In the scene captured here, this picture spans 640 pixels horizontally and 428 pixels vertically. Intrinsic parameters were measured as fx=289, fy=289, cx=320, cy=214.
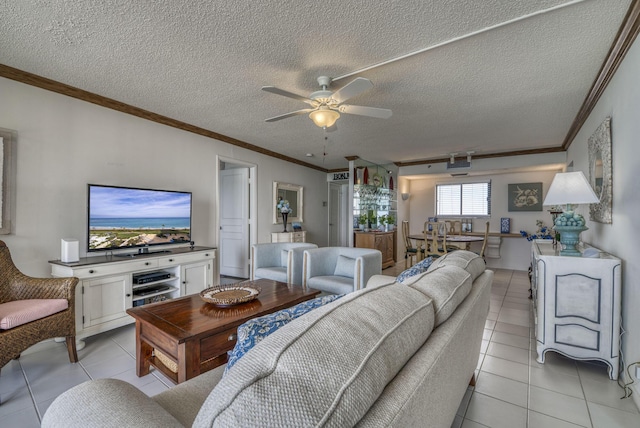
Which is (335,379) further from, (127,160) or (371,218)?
(371,218)

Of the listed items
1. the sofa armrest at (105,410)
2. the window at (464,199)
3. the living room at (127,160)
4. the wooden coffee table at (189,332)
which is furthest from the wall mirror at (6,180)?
the window at (464,199)

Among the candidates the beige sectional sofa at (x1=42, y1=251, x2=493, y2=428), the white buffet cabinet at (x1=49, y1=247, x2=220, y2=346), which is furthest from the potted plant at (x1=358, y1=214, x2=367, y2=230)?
the beige sectional sofa at (x1=42, y1=251, x2=493, y2=428)

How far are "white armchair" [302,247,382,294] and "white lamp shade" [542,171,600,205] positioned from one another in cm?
179

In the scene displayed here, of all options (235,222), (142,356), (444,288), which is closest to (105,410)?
(444,288)

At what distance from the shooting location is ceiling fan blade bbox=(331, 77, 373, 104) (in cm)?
210

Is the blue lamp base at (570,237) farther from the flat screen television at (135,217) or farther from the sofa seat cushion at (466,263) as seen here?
the flat screen television at (135,217)

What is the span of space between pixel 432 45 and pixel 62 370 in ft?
12.3

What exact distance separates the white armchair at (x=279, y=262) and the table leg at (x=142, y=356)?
66.8 inches

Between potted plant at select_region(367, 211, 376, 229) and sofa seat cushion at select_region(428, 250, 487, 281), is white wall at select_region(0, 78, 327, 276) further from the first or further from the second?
potted plant at select_region(367, 211, 376, 229)

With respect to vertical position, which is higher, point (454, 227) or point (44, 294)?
point (454, 227)

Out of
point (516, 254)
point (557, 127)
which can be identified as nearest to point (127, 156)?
point (557, 127)

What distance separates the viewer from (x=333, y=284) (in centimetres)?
321

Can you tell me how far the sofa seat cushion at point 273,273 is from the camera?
3.68 metres

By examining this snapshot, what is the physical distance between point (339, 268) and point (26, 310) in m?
2.81
